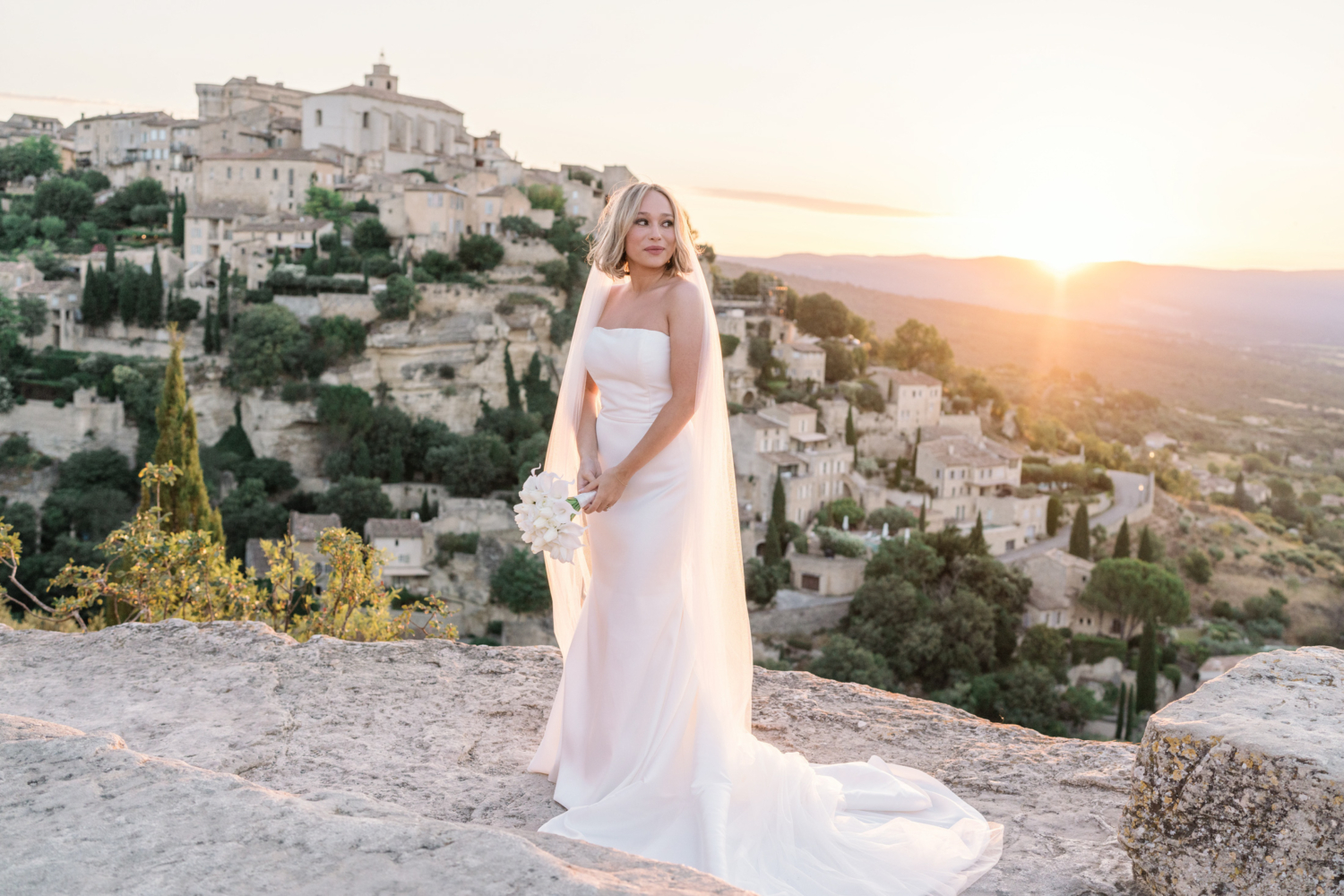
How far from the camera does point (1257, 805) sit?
1888mm

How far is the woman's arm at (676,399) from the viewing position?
2.74 m

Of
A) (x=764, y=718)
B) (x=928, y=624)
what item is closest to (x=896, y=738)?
(x=764, y=718)

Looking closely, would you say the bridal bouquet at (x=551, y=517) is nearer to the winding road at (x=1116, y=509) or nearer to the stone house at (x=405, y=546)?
the stone house at (x=405, y=546)

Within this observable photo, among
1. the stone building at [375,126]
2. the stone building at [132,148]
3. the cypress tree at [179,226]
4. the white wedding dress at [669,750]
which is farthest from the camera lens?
the stone building at [132,148]

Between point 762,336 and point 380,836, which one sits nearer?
point 380,836

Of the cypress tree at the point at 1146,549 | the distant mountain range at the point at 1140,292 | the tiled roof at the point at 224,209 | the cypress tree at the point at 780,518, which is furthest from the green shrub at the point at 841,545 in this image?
the distant mountain range at the point at 1140,292

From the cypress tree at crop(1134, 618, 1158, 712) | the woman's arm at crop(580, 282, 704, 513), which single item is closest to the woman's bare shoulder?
the woman's arm at crop(580, 282, 704, 513)

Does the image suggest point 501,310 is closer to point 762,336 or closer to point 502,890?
point 762,336

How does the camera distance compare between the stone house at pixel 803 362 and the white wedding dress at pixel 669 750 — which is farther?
the stone house at pixel 803 362

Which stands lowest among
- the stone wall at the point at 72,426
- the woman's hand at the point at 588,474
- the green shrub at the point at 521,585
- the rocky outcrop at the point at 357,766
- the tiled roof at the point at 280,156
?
the green shrub at the point at 521,585

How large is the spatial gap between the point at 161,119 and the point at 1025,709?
44048mm

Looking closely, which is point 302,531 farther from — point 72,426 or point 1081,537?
point 1081,537

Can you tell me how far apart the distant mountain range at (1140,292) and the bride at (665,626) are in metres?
69.6

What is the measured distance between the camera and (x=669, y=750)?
2.68m
